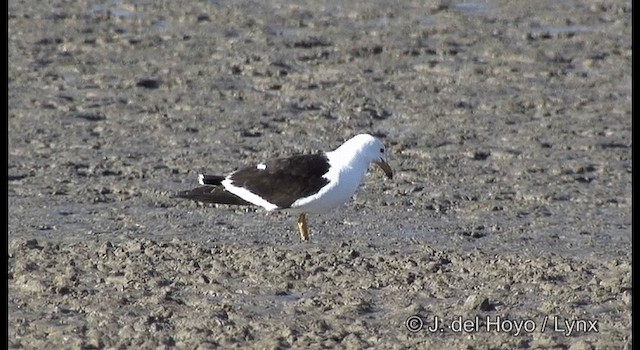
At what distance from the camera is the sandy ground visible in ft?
30.6

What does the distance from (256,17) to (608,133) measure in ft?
18.0

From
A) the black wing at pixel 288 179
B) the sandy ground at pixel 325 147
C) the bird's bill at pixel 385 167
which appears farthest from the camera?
the bird's bill at pixel 385 167

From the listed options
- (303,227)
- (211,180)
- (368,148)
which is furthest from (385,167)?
(211,180)

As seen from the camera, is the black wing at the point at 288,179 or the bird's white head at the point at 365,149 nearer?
the black wing at the point at 288,179

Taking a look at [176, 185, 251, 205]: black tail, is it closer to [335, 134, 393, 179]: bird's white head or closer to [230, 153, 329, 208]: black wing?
[230, 153, 329, 208]: black wing

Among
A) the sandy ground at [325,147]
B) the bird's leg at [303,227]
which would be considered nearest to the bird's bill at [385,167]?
the sandy ground at [325,147]

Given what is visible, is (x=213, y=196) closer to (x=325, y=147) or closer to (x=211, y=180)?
(x=211, y=180)

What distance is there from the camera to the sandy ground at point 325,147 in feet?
30.6

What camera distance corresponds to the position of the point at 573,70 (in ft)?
53.6

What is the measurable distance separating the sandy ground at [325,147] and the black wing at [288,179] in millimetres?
354

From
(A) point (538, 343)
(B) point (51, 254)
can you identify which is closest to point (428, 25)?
(B) point (51, 254)

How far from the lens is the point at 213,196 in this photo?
35.8 feet

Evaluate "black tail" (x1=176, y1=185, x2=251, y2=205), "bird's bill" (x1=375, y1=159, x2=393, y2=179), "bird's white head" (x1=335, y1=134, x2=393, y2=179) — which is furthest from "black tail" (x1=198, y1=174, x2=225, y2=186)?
"bird's bill" (x1=375, y1=159, x2=393, y2=179)

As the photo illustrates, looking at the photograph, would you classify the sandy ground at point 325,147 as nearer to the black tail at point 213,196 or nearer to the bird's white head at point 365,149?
the black tail at point 213,196
